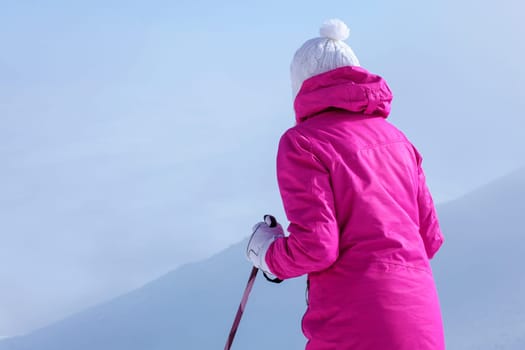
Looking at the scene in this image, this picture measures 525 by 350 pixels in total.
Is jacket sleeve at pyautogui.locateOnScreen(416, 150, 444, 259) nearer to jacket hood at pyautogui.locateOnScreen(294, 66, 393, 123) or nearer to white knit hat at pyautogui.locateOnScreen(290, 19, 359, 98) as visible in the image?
jacket hood at pyautogui.locateOnScreen(294, 66, 393, 123)

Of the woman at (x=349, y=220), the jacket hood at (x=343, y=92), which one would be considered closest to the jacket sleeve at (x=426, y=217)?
the woman at (x=349, y=220)

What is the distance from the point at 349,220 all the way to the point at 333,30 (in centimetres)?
63

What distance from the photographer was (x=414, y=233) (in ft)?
7.05

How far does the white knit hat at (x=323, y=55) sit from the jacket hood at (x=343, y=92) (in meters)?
0.04

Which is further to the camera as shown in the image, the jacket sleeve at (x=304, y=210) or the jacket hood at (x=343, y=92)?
the jacket hood at (x=343, y=92)

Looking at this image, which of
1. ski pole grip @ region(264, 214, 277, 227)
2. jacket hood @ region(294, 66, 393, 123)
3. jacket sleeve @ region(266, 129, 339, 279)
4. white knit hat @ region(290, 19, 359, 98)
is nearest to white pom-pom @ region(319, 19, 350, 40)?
white knit hat @ region(290, 19, 359, 98)

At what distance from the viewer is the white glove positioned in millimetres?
2172

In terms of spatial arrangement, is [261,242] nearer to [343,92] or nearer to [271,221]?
[271,221]

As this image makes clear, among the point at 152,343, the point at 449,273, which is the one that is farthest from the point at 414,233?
the point at 152,343

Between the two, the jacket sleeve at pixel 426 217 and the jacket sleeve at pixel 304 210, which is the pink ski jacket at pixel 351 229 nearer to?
the jacket sleeve at pixel 304 210

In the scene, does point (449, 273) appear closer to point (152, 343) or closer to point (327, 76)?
point (152, 343)

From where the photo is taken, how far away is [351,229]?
2027 mm

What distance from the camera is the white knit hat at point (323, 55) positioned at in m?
2.18

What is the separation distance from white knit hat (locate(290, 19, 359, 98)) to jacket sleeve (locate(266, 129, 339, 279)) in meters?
0.23
